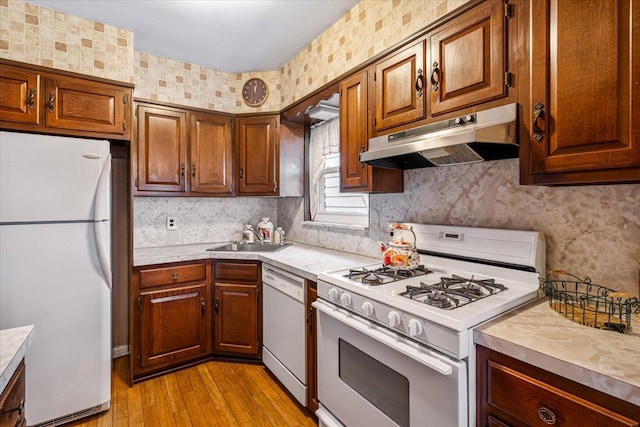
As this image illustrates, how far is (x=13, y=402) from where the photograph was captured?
33.5 inches

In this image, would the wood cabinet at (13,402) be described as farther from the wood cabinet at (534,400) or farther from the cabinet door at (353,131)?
the cabinet door at (353,131)

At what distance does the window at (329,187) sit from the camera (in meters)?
2.55

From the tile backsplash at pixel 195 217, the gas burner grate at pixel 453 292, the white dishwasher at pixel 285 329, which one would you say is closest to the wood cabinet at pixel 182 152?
the tile backsplash at pixel 195 217

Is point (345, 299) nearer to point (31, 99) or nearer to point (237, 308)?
point (237, 308)

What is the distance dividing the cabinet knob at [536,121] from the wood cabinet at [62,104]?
2322 millimetres

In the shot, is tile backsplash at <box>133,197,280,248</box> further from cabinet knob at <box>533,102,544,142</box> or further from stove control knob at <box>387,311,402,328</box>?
cabinet knob at <box>533,102,544,142</box>

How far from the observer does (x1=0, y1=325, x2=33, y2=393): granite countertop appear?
2.47 feet

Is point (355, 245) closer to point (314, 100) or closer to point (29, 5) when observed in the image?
point (314, 100)

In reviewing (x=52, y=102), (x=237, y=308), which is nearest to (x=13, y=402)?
(x=237, y=308)

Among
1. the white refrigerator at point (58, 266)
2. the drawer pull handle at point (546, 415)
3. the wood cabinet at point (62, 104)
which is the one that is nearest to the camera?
the drawer pull handle at point (546, 415)

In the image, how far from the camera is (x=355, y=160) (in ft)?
6.37

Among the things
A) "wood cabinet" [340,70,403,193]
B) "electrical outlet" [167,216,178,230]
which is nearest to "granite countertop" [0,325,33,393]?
"wood cabinet" [340,70,403,193]

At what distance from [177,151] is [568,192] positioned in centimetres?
262

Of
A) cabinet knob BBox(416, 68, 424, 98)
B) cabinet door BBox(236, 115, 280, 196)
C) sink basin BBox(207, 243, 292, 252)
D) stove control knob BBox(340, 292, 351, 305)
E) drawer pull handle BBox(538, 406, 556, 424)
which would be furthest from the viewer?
sink basin BBox(207, 243, 292, 252)
